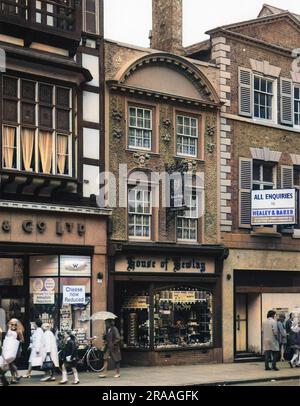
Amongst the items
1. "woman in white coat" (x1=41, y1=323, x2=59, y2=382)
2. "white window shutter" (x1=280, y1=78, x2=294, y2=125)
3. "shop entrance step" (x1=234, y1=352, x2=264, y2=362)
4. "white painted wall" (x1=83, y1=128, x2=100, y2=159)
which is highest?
"white window shutter" (x1=280, y1=78, x2=294, y2=125)

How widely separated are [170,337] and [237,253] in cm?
414

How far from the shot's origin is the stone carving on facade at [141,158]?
93.4ft

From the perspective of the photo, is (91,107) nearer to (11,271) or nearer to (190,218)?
(190,218)

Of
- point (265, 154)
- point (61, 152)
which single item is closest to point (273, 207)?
point (265, 154)

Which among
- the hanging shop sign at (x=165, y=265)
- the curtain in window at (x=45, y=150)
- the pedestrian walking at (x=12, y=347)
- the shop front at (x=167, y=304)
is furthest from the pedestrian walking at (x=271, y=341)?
the pedestrian walking at (x=12, y=347)

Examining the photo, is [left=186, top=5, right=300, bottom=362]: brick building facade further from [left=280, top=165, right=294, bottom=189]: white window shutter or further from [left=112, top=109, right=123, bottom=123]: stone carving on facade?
[left=112, top=109, right=123, bottom=123]: stone carving on facade

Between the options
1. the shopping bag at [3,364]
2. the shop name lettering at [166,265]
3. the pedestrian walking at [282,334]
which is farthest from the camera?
the pedestrian walking at [282,334]

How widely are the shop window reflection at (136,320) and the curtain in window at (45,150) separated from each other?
5.95 m

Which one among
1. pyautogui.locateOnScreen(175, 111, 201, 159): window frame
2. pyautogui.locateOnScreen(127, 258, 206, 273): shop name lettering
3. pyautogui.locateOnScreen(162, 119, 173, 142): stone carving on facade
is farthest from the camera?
pyautogui.locateOnScreen(175, 111, 201, 159): window frame

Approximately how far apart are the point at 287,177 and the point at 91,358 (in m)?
11.3

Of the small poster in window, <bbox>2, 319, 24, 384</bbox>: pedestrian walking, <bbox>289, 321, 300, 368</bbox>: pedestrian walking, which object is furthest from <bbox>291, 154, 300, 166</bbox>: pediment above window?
<bbox>2, 319, 24, 384</bbox>: pedestrian walking

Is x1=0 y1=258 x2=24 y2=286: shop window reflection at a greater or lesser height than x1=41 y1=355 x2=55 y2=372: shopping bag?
greater

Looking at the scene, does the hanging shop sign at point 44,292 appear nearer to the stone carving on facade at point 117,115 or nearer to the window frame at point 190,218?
the window frame at point 190,218

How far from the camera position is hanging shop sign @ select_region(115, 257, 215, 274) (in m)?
27.8
